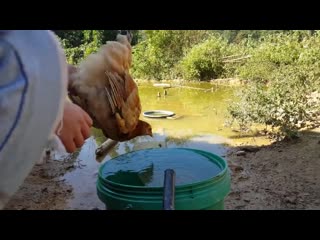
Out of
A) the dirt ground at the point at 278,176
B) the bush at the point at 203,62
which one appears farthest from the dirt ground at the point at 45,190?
the bush at the point at 203,62

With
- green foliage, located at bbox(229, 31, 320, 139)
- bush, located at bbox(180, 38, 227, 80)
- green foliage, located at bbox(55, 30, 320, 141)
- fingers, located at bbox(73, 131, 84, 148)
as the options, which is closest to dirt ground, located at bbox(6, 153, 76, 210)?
green foliage, located at bbox(55, 30, 320, 141)

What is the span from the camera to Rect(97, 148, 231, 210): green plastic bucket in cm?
144

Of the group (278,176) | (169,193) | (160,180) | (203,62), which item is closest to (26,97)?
(169,193)

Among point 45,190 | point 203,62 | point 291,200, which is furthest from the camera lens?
point 203,62

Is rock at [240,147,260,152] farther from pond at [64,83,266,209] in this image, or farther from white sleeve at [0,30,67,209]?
white sleeve at [0,30,67,209]

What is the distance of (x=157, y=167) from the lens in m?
1.85

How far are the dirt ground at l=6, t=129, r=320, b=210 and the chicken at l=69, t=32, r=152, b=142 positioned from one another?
2.87m

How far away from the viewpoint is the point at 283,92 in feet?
19.7

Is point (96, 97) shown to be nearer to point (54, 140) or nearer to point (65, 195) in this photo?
point (54, 140)

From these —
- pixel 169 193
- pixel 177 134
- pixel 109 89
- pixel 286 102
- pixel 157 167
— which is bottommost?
pixel 177 134

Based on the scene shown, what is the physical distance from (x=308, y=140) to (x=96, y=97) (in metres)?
5.14

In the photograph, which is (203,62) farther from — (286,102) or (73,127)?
(73,127)

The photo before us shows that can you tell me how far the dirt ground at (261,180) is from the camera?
13.1ft

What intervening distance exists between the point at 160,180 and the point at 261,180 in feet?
10.3
